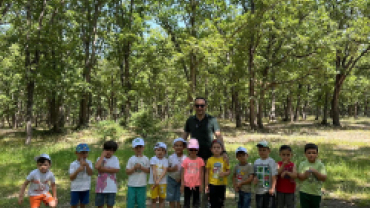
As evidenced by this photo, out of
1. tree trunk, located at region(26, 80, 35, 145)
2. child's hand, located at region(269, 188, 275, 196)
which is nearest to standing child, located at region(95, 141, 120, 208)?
child's hand, located at region(269, 188, 275, 196)

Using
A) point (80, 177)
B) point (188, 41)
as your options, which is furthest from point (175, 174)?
point (188, 41)

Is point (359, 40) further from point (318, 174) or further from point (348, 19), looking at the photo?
point (318, 174)

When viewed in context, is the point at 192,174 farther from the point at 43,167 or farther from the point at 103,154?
the point at 43,167

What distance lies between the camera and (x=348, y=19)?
2430 centimetres

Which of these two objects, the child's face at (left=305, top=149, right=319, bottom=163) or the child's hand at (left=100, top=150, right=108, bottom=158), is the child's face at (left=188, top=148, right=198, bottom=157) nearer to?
the child's hand at (left=100, top=150, right=108, bottom=158)

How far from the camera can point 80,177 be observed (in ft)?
14.6

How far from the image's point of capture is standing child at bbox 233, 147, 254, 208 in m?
4.29

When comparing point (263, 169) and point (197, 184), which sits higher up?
point (263, 169)

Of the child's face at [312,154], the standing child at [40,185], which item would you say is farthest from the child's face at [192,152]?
the standing child at [40,185]

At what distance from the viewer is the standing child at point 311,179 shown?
3965 millimetres

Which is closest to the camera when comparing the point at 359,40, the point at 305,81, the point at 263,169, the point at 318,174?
the point at 318,174

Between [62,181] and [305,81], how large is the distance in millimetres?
20670

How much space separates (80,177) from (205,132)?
2404 millimetres

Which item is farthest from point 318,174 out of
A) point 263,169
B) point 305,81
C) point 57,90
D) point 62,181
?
point 305,81
